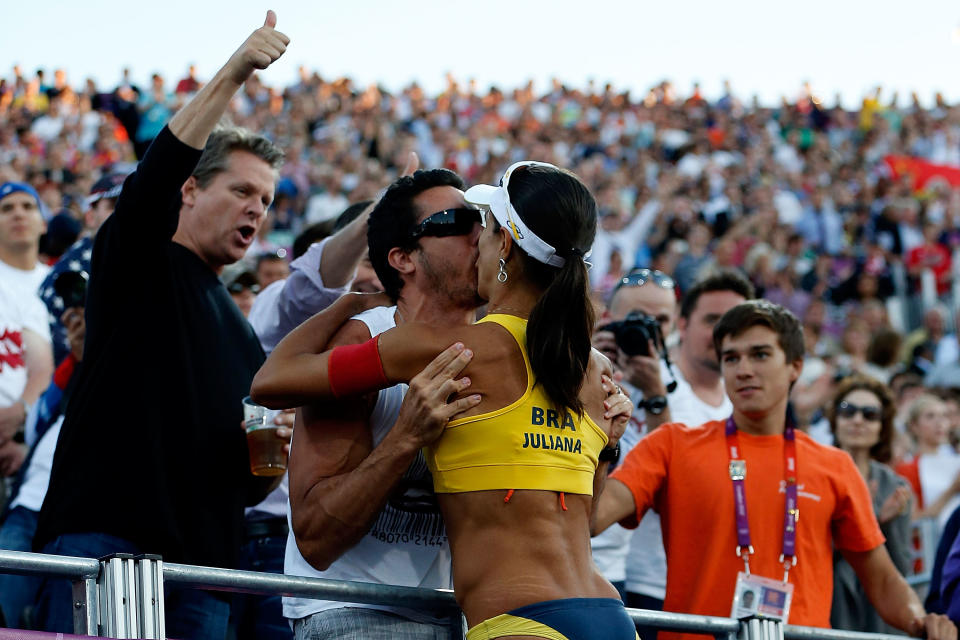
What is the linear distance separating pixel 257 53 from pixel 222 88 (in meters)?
0.14

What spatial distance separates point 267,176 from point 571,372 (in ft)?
5.75

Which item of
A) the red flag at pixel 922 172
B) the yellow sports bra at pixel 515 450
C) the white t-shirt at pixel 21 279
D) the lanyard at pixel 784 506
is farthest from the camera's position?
the red flag at pixel 922 172

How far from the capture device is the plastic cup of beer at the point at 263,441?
370cm

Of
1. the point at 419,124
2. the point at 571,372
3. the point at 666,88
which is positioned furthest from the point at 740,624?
the point at 666,88

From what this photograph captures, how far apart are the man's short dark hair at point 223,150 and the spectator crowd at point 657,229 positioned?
9.4 inches

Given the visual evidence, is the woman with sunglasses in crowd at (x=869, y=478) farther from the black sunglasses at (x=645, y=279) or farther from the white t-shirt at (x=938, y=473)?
the white t-shirt at (x=938, y=473)

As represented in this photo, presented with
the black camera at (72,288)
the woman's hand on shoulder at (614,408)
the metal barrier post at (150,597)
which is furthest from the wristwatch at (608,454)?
the black camera at (72,288)

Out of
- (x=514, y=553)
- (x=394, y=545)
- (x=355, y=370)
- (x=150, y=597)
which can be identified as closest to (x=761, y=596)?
(x=394, y=545)

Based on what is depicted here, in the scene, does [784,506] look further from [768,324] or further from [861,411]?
[861,411]

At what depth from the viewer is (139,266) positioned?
3.74 meters

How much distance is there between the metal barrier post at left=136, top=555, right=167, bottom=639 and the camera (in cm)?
298

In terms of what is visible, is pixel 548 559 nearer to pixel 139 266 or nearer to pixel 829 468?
pixel 139 266

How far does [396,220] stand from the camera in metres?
3.40

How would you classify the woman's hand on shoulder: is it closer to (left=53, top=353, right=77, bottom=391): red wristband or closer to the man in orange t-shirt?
the man in orange t-shirt
